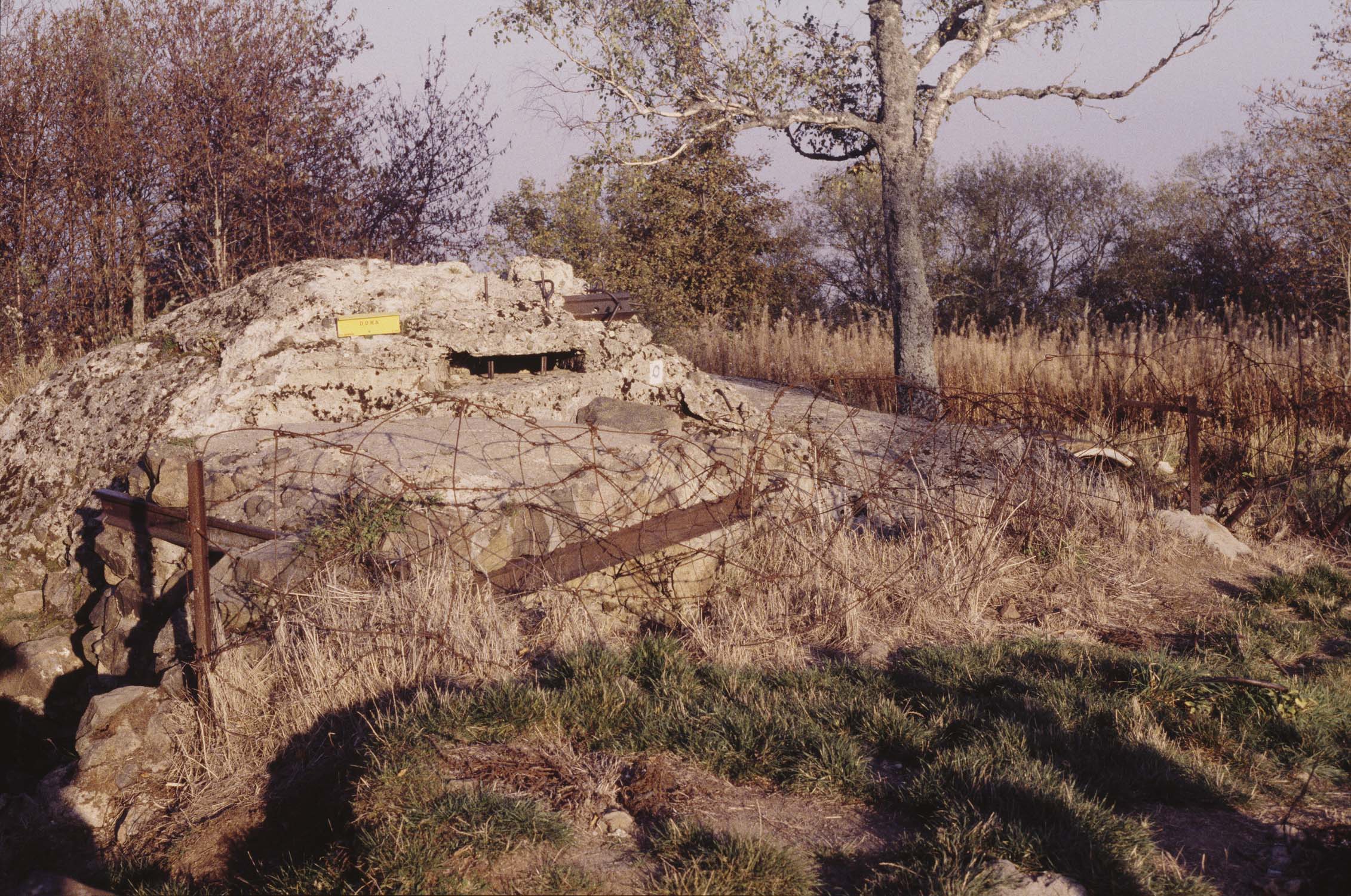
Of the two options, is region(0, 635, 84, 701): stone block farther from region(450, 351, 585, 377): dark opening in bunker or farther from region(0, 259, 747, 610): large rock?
region(450, 351, 585, 377): dark opening in bunker

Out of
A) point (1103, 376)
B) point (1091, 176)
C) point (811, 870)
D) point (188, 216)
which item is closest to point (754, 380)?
point (1103, 376)

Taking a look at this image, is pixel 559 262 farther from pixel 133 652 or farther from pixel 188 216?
pixel 188 216

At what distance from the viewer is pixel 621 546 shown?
217 inches

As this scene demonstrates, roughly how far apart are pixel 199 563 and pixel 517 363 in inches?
155

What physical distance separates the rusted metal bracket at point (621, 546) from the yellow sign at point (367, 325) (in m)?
2.84

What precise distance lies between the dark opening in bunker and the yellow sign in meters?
0.51

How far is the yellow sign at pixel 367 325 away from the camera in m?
7.32

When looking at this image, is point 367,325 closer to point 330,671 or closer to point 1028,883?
point 330,671

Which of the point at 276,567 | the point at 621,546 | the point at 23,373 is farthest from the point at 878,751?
the point at 23,373

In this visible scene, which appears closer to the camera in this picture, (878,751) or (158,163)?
(878,751)

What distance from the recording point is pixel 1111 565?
6.16 m

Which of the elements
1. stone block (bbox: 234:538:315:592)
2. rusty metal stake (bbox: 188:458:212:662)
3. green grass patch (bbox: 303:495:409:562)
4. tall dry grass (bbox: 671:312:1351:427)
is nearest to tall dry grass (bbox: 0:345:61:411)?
stone block (bbox: 234:538:315:592)

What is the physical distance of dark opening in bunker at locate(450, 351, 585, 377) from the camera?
25.3 ft

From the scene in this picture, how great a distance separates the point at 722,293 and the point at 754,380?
588 centimetres
